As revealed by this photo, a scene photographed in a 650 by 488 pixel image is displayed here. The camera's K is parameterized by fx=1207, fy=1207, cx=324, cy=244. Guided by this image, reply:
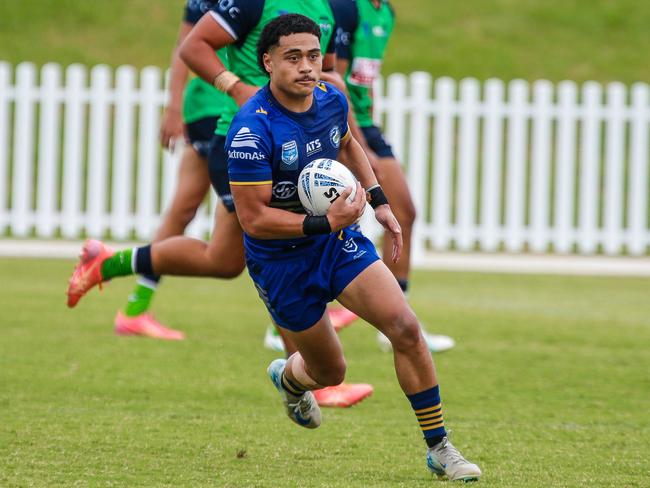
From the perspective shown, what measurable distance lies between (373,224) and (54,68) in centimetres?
434

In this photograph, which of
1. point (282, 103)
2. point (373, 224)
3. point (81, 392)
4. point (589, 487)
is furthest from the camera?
point (373, 224)

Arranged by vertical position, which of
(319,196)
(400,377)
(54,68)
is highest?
(54,68)

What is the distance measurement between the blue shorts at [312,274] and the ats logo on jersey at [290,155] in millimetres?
312

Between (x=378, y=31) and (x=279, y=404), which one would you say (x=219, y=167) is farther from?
(x=378, y=31)

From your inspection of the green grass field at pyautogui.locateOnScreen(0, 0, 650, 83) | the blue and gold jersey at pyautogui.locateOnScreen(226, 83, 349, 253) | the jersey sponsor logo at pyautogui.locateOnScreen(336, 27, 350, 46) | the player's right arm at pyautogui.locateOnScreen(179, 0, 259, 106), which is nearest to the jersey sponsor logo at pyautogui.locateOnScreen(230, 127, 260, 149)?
the blue and gold jersey at pyautogui.locateOnScreen(226, 83, 349, 253)

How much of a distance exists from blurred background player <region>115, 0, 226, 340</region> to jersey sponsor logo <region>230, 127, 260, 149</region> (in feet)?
9.79

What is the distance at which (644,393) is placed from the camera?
21.1 ft

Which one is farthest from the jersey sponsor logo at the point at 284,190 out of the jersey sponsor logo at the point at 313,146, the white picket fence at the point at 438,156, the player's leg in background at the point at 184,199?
the white picket fence at the point at 438,156

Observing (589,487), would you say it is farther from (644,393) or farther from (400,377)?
(644,393)

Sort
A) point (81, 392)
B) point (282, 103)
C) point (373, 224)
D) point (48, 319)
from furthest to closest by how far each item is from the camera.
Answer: point (373, 224) → point (48, 319) → point (81, 392) → point (282, 103)

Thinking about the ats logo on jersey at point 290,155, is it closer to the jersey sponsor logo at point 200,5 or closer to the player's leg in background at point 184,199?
the jersey sponsor logo at point 200,5

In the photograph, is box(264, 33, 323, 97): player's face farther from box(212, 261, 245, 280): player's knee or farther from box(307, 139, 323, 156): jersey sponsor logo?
box(212, 261, 245, 280): player's knee

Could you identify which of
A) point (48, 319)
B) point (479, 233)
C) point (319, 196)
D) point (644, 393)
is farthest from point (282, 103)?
point (479, 233)

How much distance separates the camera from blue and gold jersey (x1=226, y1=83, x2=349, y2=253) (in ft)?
14.8
